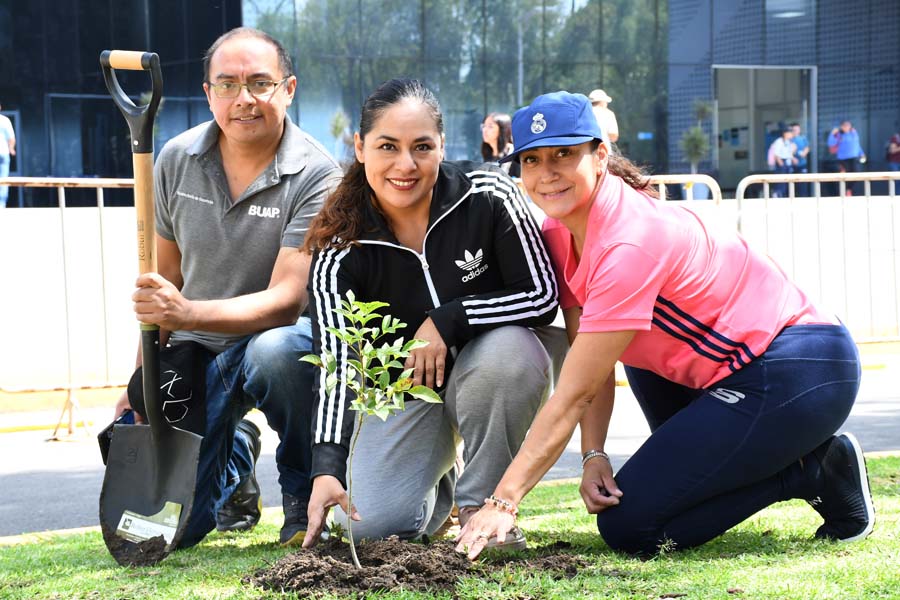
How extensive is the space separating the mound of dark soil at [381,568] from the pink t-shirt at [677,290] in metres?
0.71

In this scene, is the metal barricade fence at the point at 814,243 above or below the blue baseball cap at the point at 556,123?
below

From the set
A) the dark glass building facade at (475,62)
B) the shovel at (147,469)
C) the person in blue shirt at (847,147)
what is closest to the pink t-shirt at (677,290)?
the shovel at (147,469)

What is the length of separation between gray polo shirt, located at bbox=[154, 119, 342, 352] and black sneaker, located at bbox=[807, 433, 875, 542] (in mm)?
1937

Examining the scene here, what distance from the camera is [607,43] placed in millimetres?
27688

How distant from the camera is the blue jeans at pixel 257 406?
12.9 feet

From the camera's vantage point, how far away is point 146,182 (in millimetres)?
3471

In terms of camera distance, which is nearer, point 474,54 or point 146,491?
point 146,491

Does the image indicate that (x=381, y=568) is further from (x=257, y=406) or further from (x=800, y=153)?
(x=800, y=153)

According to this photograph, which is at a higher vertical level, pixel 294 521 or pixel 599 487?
pixel 599 487

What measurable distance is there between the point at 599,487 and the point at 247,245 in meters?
1.54

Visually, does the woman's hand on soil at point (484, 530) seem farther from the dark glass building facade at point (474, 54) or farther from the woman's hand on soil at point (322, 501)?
the dark glass building facade at point (474, 54)

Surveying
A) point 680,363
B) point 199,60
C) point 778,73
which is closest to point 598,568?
point 680,363

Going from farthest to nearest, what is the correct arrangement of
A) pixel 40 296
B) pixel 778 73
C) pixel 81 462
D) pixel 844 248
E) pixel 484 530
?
pixel 778 73 < pixel 844 248 < pixel 40 296 < pixel 81 462 < pixel 484 530

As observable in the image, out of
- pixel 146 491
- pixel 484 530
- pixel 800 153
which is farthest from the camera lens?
pixel 800 153
